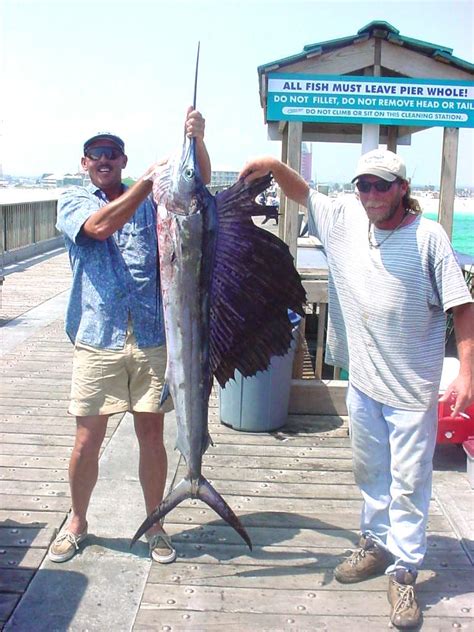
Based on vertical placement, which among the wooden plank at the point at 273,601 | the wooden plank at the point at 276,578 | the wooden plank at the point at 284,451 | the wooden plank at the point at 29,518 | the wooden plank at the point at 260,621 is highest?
the wooden plank at the point at 284,451

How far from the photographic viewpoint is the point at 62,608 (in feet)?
8.33

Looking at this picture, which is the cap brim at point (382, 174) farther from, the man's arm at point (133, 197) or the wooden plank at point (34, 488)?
the wooden plank at point (34, 488)

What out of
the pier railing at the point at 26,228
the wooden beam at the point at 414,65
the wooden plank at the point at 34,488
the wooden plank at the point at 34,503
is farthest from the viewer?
the pier railing at the point at 26,228

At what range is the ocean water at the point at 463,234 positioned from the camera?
2662 cm

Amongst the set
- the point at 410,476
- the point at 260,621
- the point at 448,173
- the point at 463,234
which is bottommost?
the point at 260,621

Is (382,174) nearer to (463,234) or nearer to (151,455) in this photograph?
(151,455)

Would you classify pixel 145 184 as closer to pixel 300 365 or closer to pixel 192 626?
pixel 192 626

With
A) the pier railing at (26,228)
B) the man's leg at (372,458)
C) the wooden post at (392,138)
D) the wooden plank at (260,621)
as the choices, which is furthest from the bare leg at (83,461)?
the pier railing at (26,228)

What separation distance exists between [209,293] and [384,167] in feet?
2.59

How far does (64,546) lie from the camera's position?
9.48ft

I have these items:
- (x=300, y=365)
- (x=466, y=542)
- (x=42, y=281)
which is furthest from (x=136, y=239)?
(x=42, y=281)

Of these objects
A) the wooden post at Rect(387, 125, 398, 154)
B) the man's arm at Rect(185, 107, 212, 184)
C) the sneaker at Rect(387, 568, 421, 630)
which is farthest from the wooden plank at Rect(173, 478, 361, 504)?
the wooden post at Rect(387, 125, 398, 154)

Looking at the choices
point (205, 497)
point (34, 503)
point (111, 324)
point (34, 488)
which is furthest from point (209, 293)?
point (34, 488)

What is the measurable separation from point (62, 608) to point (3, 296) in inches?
295
